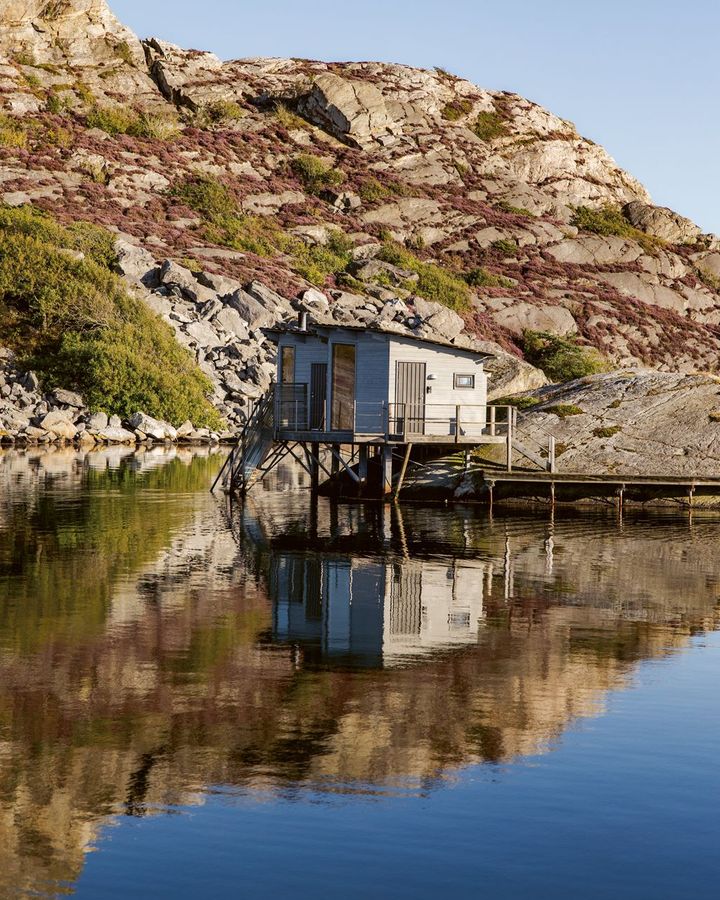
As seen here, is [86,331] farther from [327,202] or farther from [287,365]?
[327,202]

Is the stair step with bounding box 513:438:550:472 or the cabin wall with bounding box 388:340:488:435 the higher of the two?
the cabin wall with bounding box 388:340:488:435

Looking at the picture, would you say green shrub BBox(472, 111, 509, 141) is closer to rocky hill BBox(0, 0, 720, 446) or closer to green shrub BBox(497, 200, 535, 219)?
rocky hill BBox(0, 0, 720, 446)

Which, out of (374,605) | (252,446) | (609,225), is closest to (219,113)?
(609,225)

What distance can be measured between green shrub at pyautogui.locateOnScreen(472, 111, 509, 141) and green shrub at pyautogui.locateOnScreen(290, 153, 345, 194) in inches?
987

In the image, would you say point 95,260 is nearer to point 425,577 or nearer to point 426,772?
point 425,577

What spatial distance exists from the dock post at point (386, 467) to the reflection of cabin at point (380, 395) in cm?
4

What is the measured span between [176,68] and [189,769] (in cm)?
12635

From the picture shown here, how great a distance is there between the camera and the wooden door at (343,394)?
39688mm

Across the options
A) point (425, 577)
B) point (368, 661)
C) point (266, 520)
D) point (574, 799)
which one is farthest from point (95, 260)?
point (574, 799)

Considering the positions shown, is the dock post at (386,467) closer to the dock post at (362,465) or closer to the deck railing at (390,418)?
the deck railing at (390,418)

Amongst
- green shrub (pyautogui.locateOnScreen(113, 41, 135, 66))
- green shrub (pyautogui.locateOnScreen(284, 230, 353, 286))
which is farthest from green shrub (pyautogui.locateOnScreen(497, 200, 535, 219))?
green shrub (pyautogui.locateOnScreen(113, 41, 135, 66))

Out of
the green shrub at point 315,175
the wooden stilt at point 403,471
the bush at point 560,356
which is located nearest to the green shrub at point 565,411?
the wooden stilt at point 403,471

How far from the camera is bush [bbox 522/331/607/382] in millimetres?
89562

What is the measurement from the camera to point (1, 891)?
8.45 meters
